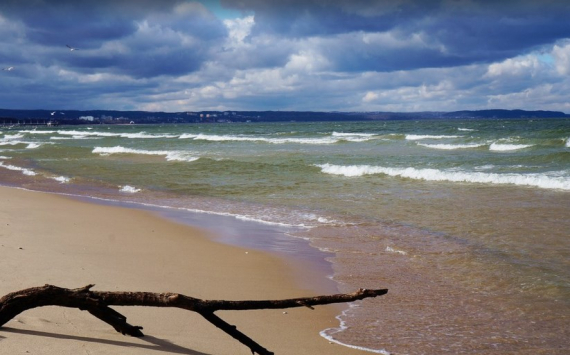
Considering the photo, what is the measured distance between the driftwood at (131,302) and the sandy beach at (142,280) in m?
0.16

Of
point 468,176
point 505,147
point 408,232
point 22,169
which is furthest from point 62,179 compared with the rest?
point 505,147

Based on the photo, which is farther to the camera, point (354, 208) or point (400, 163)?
point (400, 163)

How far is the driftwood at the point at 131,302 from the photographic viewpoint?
372 centimetres

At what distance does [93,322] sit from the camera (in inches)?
172

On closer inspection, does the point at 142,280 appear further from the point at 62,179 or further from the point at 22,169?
the point at 22,169

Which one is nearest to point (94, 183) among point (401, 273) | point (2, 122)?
point (401, 273)

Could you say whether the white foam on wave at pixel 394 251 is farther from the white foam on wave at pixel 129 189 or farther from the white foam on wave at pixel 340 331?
the white foam on wave at pixel 129 189

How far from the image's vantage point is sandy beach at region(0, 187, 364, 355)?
4.07 meters

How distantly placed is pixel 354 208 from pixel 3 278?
7.84 m

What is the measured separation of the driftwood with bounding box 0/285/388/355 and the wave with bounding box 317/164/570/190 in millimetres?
13136

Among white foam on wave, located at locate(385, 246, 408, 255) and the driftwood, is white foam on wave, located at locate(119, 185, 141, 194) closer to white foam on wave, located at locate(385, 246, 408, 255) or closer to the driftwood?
white foam on wave, located at locate(385, 246, 408, 255)

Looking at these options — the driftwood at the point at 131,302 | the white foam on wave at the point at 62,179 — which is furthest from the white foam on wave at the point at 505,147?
the driftwood at the point at 131,302

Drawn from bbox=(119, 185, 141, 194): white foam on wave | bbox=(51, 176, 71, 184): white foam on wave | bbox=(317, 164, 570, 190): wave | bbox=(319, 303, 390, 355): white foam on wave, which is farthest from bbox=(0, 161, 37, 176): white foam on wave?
bbox=(319, 303, 390, 355): white foam on wave

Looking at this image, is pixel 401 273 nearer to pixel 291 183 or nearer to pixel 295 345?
pixel 295 345
